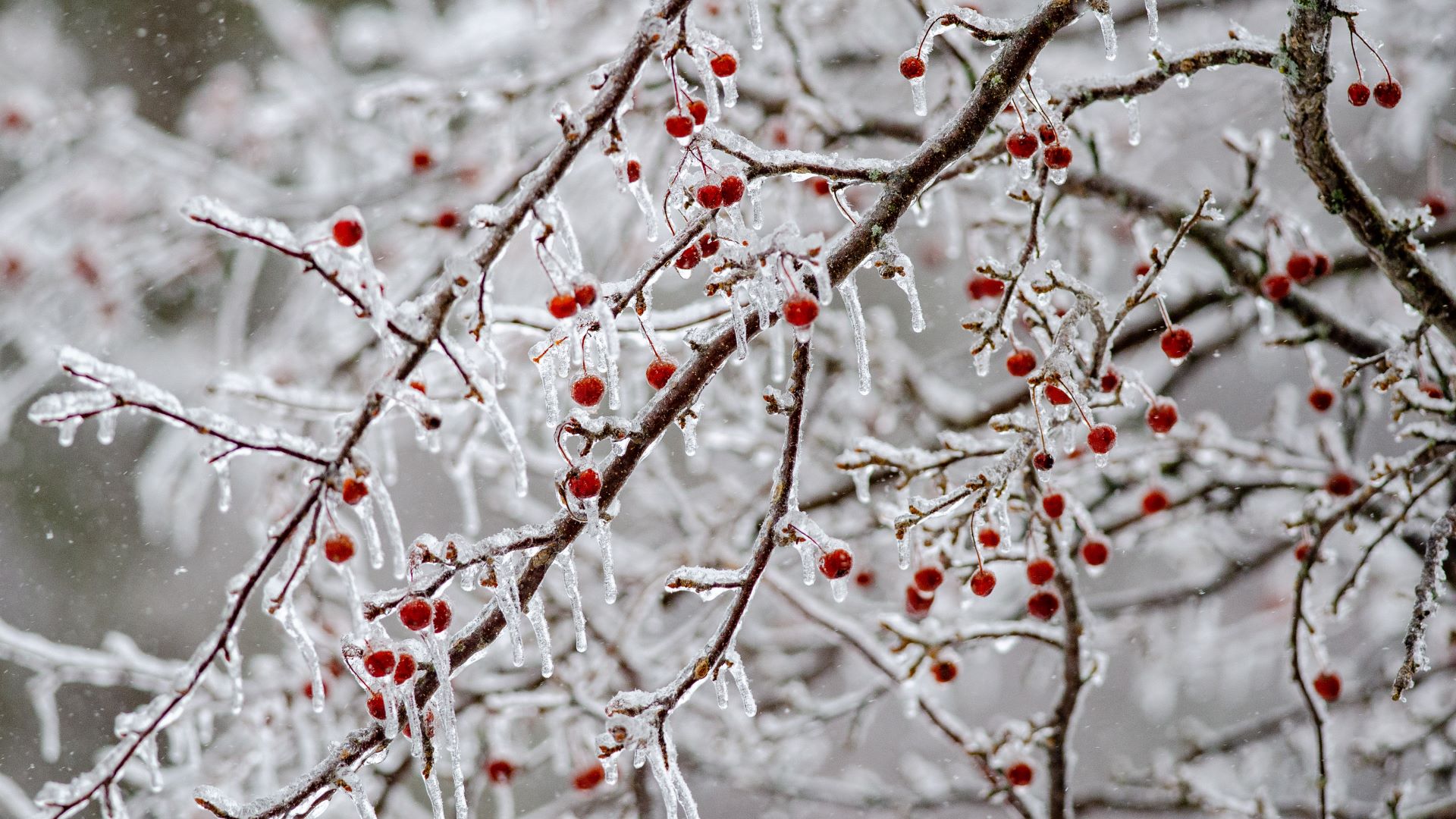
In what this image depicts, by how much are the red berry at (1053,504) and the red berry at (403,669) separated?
120 centimetres

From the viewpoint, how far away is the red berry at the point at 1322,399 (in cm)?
238

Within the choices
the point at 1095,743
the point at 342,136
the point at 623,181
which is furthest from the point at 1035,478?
the point at 1095,743

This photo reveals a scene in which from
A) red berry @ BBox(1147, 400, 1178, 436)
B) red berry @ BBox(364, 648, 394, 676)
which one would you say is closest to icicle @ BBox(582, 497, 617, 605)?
red berry @ BBox(364, 648, 394, 676)

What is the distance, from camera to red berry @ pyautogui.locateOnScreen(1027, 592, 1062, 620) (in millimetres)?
1927

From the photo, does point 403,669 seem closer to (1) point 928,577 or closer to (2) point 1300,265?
(1) point 928,577

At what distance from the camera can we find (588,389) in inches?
54.4

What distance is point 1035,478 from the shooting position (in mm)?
1844

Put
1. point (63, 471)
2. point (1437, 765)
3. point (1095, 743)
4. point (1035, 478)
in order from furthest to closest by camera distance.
→ 1. point (1095, 743)
2. point (63, 471)
3. point (1437, 765)
4. point (1035, 478)

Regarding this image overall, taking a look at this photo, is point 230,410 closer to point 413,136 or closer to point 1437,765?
point 413,136

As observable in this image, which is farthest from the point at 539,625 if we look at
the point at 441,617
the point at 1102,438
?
the point at 1102,438

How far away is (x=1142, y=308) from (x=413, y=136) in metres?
2.70

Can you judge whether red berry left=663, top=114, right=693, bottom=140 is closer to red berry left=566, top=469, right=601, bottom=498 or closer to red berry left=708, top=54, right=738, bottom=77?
red berry left=708, top=54, right=738, bottom=77

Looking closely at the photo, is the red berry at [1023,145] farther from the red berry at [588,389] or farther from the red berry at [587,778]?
the red berry at [587,778]

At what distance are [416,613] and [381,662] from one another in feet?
0.32
